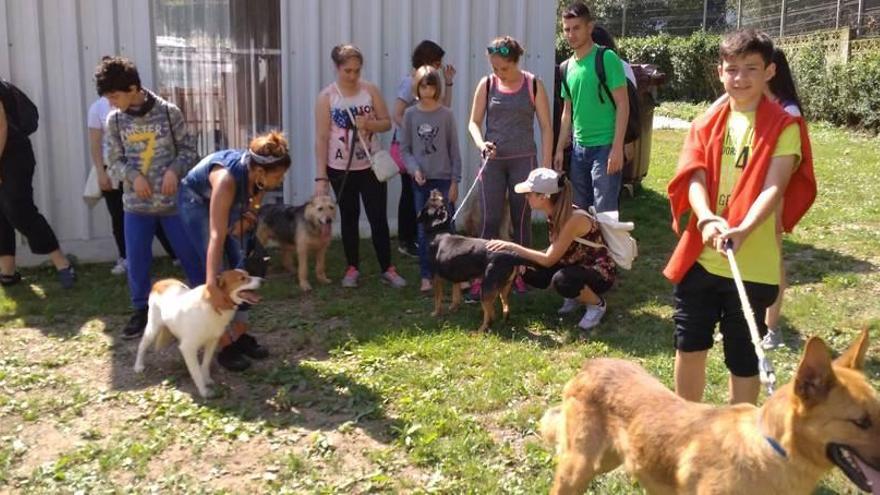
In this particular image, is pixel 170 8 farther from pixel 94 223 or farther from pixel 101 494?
pixel 101 494

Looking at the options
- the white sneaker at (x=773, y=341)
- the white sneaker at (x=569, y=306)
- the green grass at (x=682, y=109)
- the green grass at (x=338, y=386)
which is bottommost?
the green grass at (x=338, y=386)

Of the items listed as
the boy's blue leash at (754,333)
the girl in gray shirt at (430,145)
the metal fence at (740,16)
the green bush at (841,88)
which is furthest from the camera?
the metal fence at (740,16)

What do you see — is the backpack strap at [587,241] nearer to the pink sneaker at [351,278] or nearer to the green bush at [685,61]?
the pink sneaker at [351,278]

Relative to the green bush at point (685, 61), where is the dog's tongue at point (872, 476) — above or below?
below

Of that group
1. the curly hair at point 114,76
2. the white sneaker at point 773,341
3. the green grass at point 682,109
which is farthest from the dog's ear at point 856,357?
the green grass at point 682,109

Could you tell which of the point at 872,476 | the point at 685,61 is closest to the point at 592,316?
the point at 872,476

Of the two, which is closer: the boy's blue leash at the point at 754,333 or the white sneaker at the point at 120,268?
the boy's blue leash at the point at 754,333

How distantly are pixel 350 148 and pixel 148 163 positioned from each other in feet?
6.25

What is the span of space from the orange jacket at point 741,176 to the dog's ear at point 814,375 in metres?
1.06

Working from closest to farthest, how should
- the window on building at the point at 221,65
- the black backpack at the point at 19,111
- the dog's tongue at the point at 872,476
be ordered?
the dog's tongue at the point at 872,476 → the black backpack at the point at 19,111 → the window on building at the point at 221,65

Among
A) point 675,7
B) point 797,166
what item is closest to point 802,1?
point 675,7

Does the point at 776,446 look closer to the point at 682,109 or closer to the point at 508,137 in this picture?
the point at 508,137

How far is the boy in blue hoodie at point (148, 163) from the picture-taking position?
5.23 meters

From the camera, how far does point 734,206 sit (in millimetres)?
3287
